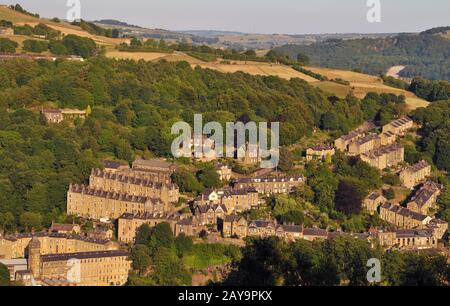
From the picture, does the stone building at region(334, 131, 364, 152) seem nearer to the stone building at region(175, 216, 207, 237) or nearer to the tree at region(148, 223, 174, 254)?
the stone building at region(175, 216, 207, 237)

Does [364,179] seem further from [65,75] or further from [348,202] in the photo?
[65,75]

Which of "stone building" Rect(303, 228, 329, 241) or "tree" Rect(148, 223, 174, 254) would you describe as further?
"stone building" Rect(303, 228, 329, 241)

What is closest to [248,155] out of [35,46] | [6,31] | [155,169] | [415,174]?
[155,169]

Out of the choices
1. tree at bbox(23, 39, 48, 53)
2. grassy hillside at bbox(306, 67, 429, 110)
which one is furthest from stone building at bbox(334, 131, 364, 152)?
tree at bbox(23, 39, 48, 53)

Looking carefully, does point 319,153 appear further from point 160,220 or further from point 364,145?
point 160,220

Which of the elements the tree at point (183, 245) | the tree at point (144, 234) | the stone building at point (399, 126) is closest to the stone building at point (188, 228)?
the tree at point (183, 245)

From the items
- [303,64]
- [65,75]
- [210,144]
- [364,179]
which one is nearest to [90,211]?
[210,144]
